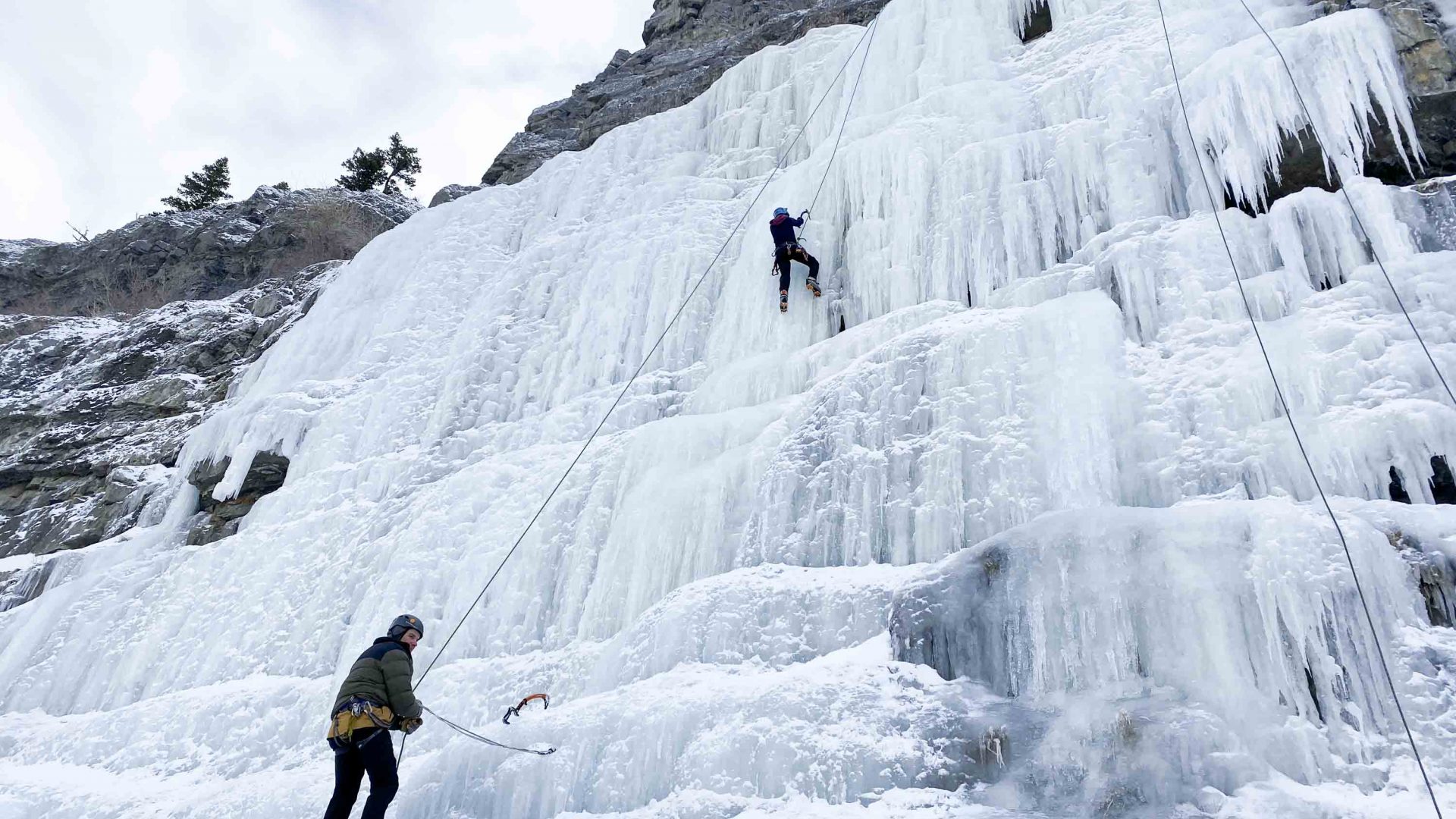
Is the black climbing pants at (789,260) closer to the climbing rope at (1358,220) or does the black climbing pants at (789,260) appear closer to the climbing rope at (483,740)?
the climbing rope at (1358,220)

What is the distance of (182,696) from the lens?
7594 millimetres

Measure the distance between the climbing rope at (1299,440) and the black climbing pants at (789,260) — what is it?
289 centimetres

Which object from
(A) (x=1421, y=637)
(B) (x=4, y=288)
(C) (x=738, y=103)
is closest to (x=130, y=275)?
(B) (x=4, y=288)

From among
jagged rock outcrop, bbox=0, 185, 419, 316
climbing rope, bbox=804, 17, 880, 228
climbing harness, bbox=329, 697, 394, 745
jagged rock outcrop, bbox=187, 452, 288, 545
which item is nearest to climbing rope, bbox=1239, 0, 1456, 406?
climbing rope, bbox=804, 17, 880, 228

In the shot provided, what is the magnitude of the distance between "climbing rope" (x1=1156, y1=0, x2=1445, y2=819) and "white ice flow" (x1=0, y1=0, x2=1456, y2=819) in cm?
4

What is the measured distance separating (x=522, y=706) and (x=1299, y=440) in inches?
176

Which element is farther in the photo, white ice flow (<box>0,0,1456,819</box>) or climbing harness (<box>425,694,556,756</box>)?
climbing harness (<box>425,694,556,756</box>)

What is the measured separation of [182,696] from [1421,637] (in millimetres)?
8300

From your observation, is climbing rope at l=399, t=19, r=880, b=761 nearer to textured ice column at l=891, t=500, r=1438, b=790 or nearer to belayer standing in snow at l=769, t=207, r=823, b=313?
belayer standing in snow at l=769, t=207, r=823, b=313

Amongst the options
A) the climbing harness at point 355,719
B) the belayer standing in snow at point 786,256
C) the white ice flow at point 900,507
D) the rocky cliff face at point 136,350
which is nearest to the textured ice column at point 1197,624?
the white ice flow at point 900,507

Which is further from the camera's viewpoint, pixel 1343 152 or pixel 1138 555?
pixel 1343 152

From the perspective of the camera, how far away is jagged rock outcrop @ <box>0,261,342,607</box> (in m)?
11.2

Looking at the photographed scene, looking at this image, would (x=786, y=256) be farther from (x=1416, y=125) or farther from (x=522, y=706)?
(x=1416, y=125)

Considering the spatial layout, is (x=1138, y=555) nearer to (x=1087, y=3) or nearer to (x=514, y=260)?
(x=1087, y=3)
